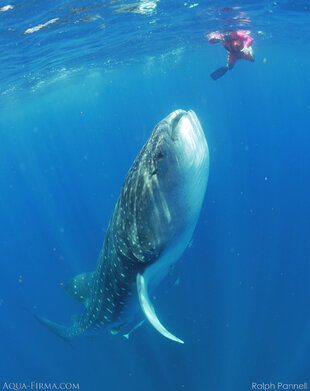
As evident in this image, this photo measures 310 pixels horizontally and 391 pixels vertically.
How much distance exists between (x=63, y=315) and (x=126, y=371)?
608 cm

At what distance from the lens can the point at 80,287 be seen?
16.4ft

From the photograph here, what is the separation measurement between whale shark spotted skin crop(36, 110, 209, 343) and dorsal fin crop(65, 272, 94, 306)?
124cm

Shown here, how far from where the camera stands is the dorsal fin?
4930mm

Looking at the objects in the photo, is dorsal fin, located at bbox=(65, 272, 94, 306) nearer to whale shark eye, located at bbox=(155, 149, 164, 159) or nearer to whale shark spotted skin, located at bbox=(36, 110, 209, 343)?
whale shark spotted skin, located at bbox=(36, 110, 209, 343)

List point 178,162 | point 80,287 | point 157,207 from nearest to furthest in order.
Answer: point 178,162, point 157,207, point 80,287

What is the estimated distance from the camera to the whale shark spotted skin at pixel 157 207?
2402 mm

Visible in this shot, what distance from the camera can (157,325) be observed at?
269 cm

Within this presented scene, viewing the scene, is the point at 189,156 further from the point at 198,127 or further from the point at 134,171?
the point at 134,171

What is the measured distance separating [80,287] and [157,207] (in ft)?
10.1

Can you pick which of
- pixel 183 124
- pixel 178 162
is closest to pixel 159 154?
pixel 178 162

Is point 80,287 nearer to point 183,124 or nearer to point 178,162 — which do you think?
point 178,162

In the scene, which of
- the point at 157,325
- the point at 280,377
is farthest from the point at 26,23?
the point at 280,377

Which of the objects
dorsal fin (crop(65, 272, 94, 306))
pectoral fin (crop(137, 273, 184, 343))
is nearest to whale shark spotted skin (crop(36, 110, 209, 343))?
pectoral fin (crop(137, 273, 184, 343))

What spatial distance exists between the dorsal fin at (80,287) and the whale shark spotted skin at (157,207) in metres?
1.24
